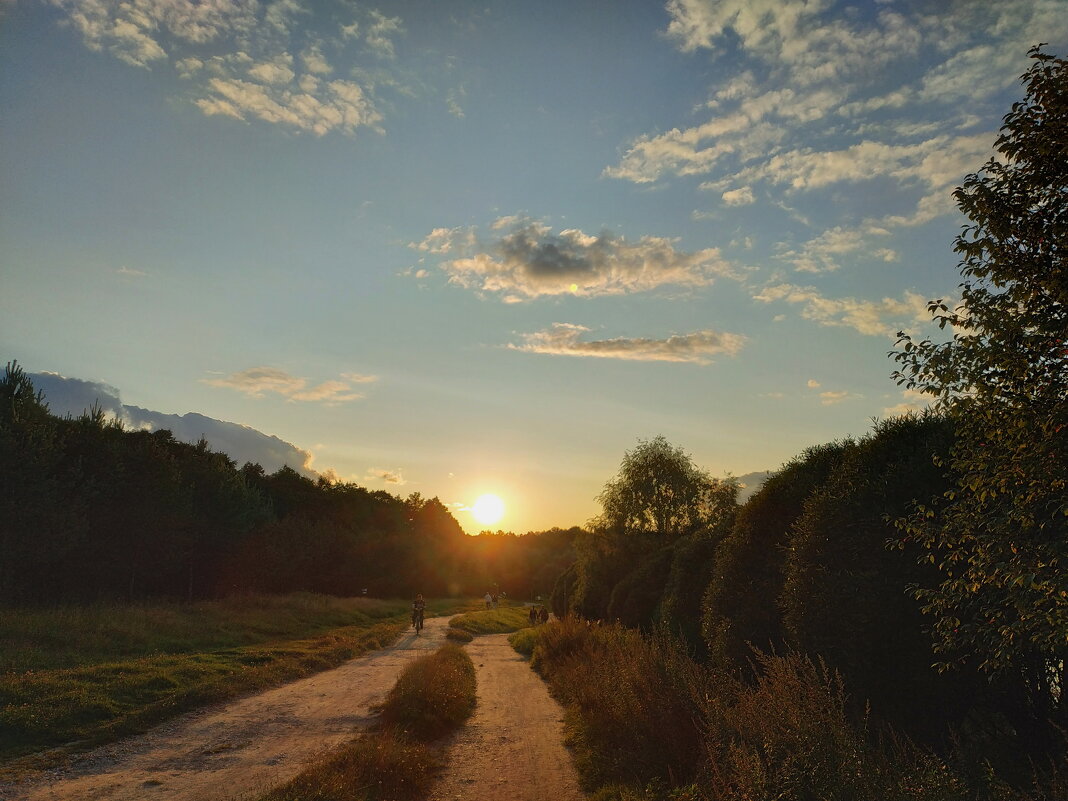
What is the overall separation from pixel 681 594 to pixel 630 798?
37.0 feet

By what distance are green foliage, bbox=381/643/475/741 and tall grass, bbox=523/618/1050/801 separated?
8.97ft

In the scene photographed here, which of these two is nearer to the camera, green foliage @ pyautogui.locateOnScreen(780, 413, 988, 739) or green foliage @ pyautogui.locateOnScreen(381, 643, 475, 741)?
green foliage @ pyautogui.locateOnScreen(780, 413, 988, 739)

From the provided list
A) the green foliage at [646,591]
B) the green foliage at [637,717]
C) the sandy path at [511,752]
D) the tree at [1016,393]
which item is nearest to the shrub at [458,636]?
the green foliage at [646,591]

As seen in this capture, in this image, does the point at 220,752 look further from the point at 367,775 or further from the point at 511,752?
the point at 511,752

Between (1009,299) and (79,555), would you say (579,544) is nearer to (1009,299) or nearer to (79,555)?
(79,555)

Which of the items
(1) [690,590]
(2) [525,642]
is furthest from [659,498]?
(1) [690,590]

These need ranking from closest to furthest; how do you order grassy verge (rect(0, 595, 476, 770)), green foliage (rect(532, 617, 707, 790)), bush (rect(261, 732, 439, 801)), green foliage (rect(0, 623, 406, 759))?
bush (rect(261, 732, 439, 801)) < green foliage (rect(532, 617, 707, 790)) < green foliage (rect(0, 623, 406, 759)) < grassy verge (rect(0, 595, 476, 770))

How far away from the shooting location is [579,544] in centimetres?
4100

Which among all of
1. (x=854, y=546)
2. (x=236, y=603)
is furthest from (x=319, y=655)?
(x=854, y=546)

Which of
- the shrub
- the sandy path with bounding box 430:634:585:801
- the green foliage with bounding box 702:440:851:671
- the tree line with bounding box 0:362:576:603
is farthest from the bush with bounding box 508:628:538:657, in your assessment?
the tree line with bounding box 0:362:576:603

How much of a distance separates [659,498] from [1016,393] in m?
36.4

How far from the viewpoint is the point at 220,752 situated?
11602mm

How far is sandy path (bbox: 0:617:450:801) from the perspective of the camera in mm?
9312

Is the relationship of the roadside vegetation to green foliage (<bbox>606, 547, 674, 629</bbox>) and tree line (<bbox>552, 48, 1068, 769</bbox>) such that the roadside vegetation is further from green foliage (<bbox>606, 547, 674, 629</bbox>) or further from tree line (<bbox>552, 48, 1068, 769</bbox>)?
tree line (<bbox>552, 48, 1068, 769</bbox>)
